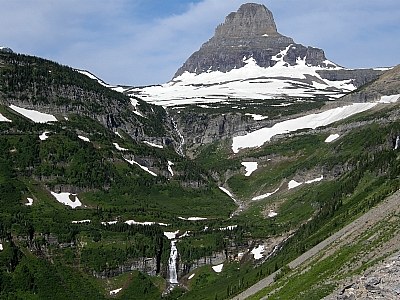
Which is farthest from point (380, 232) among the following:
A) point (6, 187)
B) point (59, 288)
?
point (6, 187)

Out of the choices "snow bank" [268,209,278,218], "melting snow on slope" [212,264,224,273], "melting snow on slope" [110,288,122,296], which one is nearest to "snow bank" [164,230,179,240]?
"melting snow on slope" [212,264,224,273]

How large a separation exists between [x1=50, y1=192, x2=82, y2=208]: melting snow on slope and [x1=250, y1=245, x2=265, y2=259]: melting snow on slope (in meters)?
71.5

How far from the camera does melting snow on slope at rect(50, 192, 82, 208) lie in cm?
19007

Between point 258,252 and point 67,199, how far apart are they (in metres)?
78.2

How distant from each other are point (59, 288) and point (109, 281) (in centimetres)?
1491

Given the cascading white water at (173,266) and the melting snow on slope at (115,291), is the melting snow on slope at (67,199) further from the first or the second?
the melting snow on slope at (115,291)

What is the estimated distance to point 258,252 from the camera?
150 m

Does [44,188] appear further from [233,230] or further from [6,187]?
[233,230]

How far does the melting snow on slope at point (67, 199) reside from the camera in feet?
624

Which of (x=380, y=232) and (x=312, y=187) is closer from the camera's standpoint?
(x=380, y=232)

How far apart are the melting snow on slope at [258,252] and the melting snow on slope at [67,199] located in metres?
71.5

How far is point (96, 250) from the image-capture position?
154250 millimetres

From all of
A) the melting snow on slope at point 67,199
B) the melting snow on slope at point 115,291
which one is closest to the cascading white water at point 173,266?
the melting snow on slope at point 115,291

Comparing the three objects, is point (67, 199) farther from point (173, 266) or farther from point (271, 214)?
point (271, 214)
